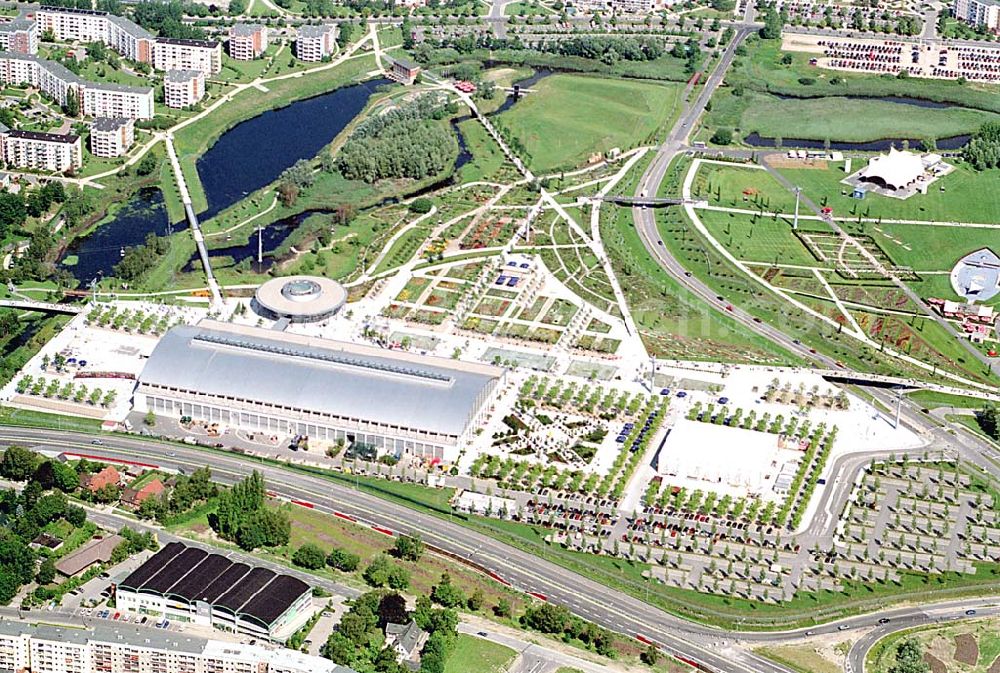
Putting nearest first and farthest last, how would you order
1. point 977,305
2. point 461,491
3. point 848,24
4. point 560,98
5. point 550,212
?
point 461,491 < point 977,305 < point 550,212 < point 560,98 < point 848,24

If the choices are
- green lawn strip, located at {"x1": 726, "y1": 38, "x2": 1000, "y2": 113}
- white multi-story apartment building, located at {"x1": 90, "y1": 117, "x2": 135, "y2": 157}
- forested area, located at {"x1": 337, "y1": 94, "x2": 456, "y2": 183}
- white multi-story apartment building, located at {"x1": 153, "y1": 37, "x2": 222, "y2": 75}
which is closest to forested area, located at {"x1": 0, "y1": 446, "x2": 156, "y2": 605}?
forested area, located at {"x1": 337, "y1": 94, "x2": 456, "y2": 183}

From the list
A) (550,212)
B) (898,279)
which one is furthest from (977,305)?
(550,212)

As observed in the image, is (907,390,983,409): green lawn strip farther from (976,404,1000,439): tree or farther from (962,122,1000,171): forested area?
(962,122,1000,171): forested area

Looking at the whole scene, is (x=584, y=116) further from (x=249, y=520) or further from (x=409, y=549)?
(x=249, y=520)

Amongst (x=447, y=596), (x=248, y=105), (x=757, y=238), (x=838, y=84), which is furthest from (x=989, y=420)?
(x=248, y=105)

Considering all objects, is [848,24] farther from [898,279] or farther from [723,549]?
[723,549]

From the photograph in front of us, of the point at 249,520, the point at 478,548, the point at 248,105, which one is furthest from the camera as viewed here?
the point at 248,105
